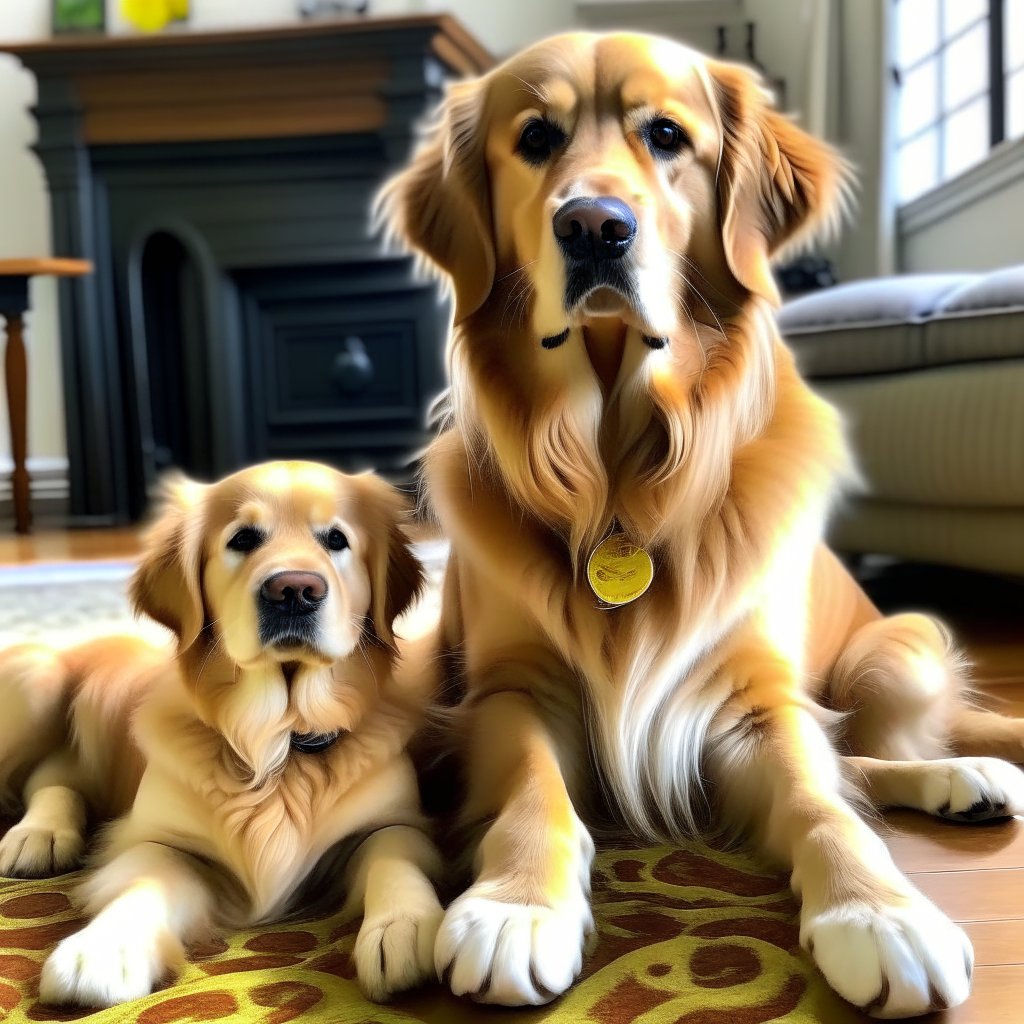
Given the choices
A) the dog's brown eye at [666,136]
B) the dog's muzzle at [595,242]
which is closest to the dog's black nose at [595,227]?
the dog's muzzle at [595,242]

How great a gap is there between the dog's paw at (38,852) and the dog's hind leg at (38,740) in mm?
36

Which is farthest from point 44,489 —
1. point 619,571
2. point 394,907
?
point 394,907

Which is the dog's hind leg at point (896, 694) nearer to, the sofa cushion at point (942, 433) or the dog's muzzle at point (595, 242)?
the dog's muzzle at point (595, 242)

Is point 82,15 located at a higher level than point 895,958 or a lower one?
higher

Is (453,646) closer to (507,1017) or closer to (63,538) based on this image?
(507,1017)

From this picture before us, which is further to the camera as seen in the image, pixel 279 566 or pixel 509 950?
pixel 279 566

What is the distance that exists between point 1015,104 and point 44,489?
4393 mm

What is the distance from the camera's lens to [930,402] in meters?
2.24

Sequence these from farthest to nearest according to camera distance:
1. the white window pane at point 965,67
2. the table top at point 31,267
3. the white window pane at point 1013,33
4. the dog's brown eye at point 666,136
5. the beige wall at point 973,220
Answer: the table top at point 31,267, the white window pane at point 965,67, the white window pane at point 1013,33, the beige wall at point 973,220, the dog's brown eye at point 666,136

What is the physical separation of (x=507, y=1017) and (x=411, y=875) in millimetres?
201

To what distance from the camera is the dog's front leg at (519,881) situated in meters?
0.83

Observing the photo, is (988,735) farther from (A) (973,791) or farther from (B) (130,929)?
(B) (130,929)

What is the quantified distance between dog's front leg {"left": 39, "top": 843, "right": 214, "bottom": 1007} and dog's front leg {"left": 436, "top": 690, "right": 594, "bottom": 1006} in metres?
0.24

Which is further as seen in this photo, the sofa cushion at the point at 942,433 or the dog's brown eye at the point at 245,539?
the sofa cushion at the point at 942,433
